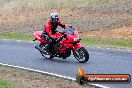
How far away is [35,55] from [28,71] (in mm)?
4597

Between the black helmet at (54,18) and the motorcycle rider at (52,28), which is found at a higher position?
the black helmet at (54,18)

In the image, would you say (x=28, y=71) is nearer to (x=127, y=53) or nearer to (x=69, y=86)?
(x=69, y=86)

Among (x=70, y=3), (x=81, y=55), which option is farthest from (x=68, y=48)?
(x=70, y=3)

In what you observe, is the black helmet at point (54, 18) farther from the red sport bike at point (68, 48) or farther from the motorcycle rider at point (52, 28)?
the red sport bike at point (68, 48)

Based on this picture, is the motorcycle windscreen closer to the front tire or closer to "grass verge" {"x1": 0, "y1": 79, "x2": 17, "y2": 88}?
the front tire

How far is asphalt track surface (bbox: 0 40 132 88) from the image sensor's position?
14273mm

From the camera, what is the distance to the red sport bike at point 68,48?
1592 cm

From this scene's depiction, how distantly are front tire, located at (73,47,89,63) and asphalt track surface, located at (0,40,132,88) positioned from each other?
0.18 m

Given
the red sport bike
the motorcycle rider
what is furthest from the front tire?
the motorcycle rider

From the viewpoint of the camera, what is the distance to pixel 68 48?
16.4 meters

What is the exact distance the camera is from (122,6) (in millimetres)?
40312

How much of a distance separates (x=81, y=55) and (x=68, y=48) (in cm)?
70

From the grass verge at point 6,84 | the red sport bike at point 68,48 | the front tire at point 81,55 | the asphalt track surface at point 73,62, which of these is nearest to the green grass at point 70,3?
the asphalt track surface at point 73,62

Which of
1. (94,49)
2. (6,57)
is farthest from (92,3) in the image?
(6,57)
